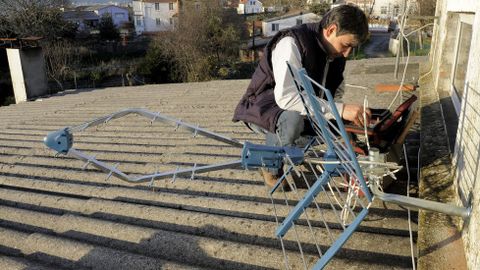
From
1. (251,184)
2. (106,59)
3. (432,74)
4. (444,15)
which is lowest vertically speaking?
(106,59)

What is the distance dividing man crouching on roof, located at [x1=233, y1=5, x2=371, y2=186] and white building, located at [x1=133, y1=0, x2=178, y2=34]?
4348 cm

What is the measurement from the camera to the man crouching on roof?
222 cm

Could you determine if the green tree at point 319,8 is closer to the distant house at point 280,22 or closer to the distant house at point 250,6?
the distant house at point 280,22

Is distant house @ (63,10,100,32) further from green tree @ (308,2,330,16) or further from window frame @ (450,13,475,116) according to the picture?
window frame @ (450,13,475,116)

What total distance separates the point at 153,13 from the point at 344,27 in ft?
148

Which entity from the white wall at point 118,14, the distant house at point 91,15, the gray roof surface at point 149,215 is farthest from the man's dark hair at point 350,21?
the white wall at point 118,14

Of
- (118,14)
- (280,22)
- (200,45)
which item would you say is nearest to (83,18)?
(118,14)

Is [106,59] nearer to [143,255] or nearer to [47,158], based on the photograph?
[47,158]

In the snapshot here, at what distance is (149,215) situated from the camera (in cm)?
262

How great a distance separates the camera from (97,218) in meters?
2.69

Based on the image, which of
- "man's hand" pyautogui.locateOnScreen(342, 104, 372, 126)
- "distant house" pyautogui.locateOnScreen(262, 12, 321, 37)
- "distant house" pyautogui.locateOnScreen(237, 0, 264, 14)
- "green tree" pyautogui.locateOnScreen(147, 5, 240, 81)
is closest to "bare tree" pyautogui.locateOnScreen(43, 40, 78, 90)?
"green tree" pyautogui.locateOnScreen(147, 5, 240, 81)

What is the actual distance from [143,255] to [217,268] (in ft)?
1.41

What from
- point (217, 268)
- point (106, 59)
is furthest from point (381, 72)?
point (106, 59)

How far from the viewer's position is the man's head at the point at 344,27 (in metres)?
2.20
